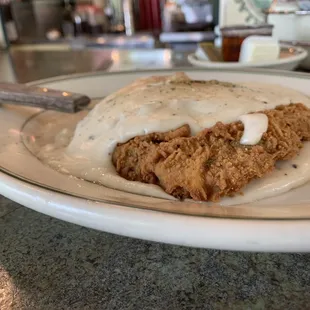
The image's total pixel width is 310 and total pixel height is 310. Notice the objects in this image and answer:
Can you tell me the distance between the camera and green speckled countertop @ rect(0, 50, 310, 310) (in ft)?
1.54

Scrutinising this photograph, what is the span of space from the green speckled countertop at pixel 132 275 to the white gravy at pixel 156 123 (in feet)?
0.30

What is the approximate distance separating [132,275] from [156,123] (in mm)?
268

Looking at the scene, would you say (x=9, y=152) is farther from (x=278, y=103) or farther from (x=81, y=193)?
(x=278, y=103)

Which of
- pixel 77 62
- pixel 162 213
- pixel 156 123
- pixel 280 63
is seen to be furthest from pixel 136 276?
pixel 77 62

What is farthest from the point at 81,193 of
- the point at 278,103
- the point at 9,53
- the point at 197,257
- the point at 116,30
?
the point at 116,30

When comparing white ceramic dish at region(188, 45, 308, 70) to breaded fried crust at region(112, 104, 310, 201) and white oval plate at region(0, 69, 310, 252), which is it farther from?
white oval plate at region(0, 69, 310, 252)

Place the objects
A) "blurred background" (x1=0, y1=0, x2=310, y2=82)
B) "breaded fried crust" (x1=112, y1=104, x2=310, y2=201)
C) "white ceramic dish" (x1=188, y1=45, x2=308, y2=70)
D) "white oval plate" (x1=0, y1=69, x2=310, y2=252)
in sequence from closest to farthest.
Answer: "white oval plate" (x1=0, y1=69, x2=310, y2=252), "breaded fried crust" (x1=112, y1=104, x2=310, y2=201), "white ceramic dish" (x1=188, y1=45, x2=308, y2=70), "blurred background" (x1=0, y1=0, x2=310, y2=82)

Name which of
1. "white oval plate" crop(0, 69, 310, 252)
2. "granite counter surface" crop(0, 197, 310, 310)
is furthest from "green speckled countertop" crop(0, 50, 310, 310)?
"white oval plate" crop(0, 69, 310, 252)

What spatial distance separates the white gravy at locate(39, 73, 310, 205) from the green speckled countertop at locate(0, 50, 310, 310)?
0.09m

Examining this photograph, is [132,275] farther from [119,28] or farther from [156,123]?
[119,28]

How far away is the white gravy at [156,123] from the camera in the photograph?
60 centimetres

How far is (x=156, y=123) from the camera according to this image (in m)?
0.66

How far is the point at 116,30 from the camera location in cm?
462

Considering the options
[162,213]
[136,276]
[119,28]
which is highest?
[162,213]
